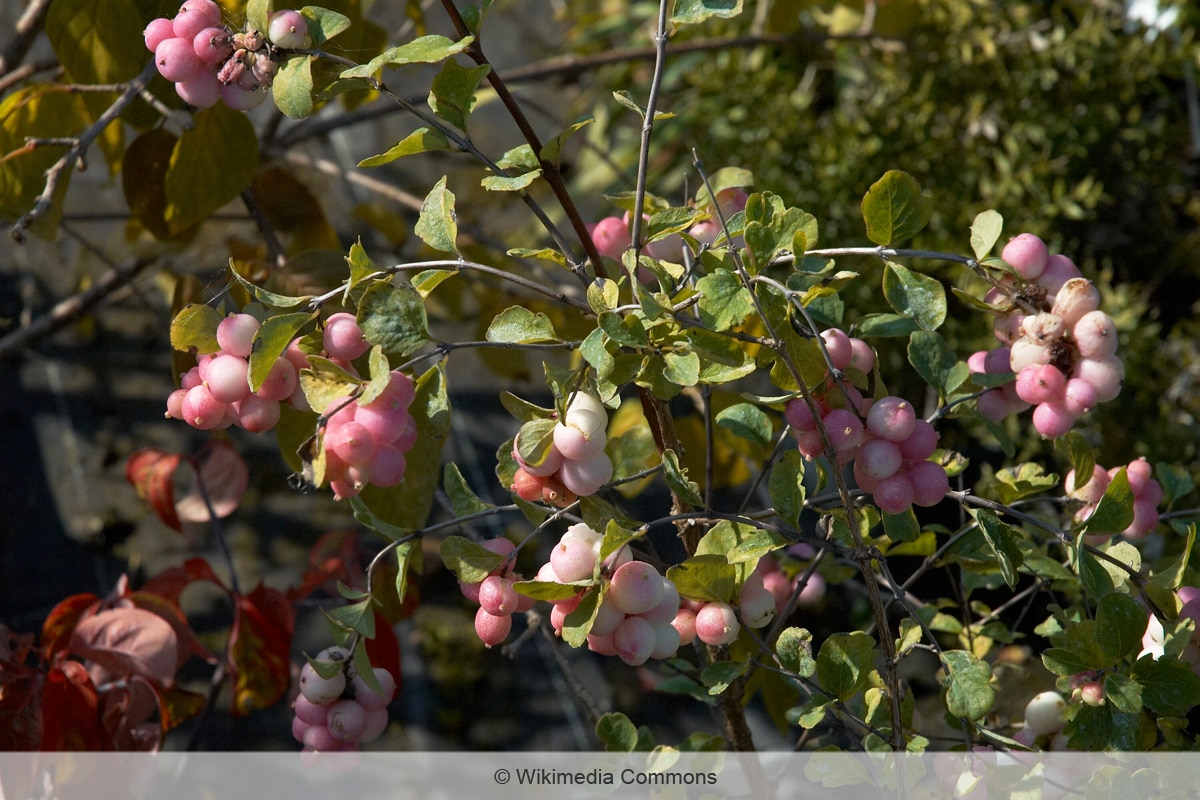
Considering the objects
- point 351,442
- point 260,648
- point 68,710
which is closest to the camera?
point 351,442

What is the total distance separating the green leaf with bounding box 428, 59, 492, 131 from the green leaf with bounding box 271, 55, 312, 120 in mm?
70

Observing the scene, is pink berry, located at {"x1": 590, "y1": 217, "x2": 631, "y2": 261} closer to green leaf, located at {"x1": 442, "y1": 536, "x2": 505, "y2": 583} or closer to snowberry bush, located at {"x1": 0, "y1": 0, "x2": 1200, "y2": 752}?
snowberry bush, located at {"x1": 0, "y1": 0, "x2": 1200, "y2": 752}

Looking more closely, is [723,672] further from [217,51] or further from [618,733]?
[217,51]

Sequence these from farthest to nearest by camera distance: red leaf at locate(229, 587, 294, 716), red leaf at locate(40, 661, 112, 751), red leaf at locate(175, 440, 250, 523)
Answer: red leaf at locate(175, 440, 250, 523) < red leaf at locate(229, 587, 294, 716) < red leaf at locate(40, 661, 112, 751)

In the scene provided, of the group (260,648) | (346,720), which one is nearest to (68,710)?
(260,648)

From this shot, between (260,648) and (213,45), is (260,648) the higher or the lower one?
the lower one

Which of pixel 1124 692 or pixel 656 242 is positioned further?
pixel 656 242

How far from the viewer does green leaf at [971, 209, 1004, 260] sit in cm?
60

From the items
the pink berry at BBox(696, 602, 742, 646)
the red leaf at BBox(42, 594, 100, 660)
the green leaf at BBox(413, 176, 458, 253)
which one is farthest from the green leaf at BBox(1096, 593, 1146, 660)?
the red leaf at BBox(42, 594, 100, 660)

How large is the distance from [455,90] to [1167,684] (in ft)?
1.71

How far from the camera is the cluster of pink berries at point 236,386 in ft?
1.78

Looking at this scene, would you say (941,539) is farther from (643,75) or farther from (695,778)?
(643,75)

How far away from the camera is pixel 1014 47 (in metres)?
1.61

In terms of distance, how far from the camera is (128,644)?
0.79 m
